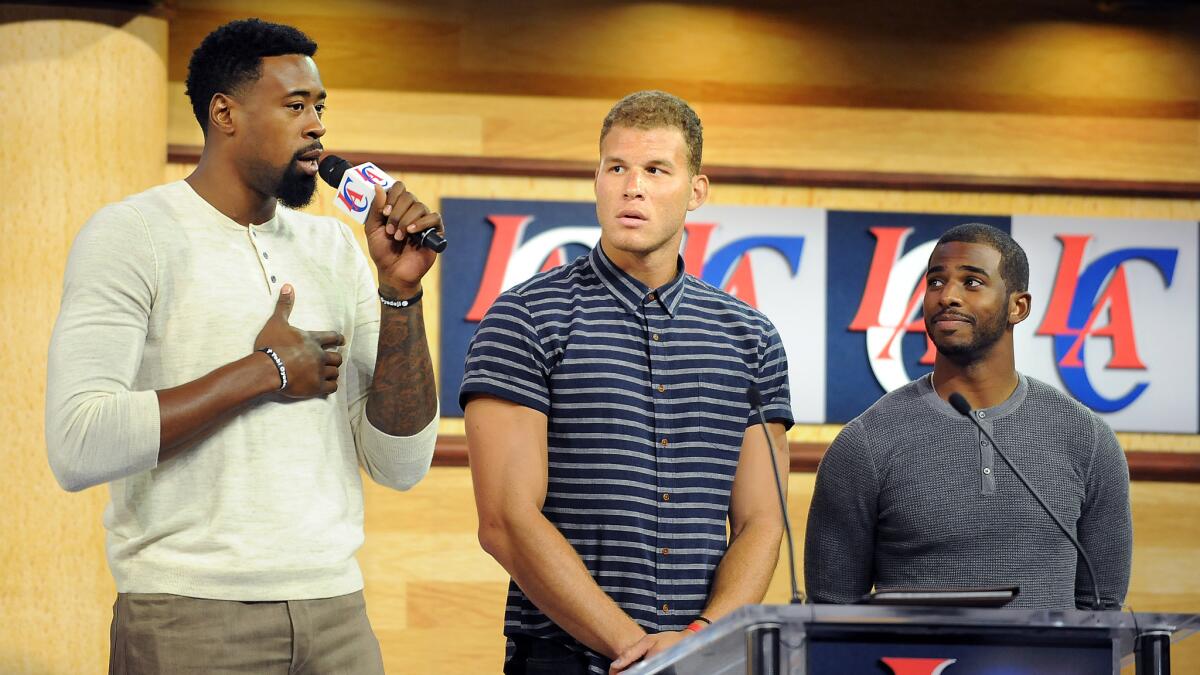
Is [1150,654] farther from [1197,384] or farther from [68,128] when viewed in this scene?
[68,128]

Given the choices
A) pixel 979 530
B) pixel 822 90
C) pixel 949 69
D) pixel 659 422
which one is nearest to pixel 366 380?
pixel 659 422

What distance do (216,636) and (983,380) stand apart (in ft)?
5.26

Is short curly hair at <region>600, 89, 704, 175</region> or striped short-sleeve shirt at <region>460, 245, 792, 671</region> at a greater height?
short curly hair at <region>600, 89, 704, 175</region>

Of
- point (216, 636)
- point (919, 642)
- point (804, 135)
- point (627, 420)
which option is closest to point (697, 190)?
point (627, 420)

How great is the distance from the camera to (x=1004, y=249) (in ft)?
9.24

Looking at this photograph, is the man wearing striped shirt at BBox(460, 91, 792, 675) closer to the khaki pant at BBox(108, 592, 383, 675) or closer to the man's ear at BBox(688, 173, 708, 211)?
the man's ear at BBox(688, 173, 708, 211)

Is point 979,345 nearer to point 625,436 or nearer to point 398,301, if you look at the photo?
point 625,436

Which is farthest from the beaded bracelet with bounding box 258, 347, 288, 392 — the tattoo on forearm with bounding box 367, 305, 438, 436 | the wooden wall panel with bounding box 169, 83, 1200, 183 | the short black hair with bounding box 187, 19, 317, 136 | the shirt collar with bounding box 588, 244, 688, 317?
the wooden wall panel with bounding box 169, 83, 1200, 183

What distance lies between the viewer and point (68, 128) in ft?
12.0

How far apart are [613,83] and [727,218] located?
1.77 feet

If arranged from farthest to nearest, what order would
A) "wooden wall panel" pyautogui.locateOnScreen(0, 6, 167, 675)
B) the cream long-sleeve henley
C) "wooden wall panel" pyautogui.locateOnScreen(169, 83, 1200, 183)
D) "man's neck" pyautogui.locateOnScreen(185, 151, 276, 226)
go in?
"wooden wall panel" pyautogui.locateOnScreen(169, 83, 1200, 183)
"wooden wall panel" pyautogui.locateOnScreen(0, 6, 167, 675)
"man's neck" pyautogui.locateOnScreen(185, 151, 276, 226)
the cream long-sleeve henley

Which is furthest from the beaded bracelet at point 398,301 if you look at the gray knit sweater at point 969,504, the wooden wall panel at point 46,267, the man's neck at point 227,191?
the wooden wall panel at point 46,267

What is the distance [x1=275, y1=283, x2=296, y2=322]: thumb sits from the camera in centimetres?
210

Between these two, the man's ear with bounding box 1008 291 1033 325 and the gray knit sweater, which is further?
the man's ear with bounding box 1008 291 1033 325
